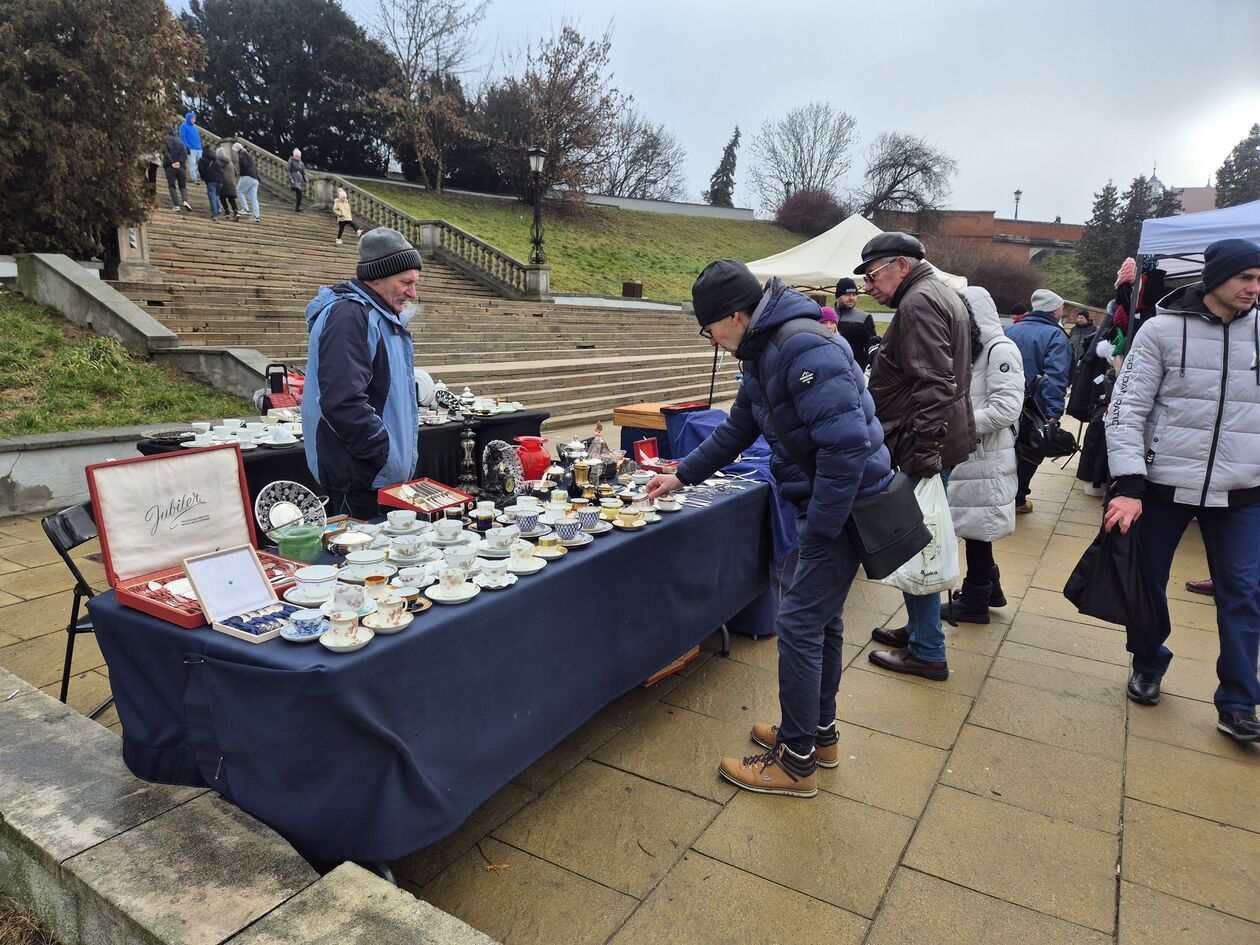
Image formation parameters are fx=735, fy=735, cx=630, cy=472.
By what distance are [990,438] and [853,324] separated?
3.21 meters

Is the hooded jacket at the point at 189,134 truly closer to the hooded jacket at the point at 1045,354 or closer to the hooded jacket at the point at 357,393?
the hooded jacket at the point at 357,393

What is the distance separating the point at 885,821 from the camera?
2.43 m

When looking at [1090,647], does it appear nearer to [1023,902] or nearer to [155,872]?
[1023,902]

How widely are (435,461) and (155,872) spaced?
3.57 meters

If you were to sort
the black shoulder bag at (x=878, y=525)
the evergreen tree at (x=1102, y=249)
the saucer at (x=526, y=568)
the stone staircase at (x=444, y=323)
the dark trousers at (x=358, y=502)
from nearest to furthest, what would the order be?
the saucer at (x=526, y=568) < the black shoulder bag at (x=878, y=525) < the dark trousers at (x=358, y=502) < the stone staircase at (x=444, y=323) < the evergreen tree at (x=1102, y=249)

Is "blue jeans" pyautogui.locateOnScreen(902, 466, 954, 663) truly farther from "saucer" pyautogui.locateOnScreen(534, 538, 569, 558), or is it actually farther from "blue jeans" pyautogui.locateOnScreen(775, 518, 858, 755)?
"saucer" pyautogui.locateOnScreen(534, 538, 569, 558)

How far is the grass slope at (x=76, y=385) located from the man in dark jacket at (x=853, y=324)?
5814mm

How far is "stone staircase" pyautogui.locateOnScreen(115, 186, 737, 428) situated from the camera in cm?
1005

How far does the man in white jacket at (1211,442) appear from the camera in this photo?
2.76 m

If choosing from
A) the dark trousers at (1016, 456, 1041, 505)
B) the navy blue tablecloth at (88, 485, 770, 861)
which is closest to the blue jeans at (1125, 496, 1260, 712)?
the navy blue tablecloth at (88, 485, 770, 861)

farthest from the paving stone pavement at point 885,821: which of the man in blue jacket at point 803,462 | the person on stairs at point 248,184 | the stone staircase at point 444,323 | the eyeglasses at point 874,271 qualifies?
the person on stairs at point 248,184

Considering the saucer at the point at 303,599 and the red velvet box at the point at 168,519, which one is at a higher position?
the red velvet box at the point at 168,519

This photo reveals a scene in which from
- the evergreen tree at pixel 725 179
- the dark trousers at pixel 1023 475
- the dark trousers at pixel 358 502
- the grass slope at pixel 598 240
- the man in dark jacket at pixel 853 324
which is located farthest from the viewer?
the evergreen tree at pixel 725 179

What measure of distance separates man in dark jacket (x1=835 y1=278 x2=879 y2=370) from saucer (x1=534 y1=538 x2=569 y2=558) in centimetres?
498
